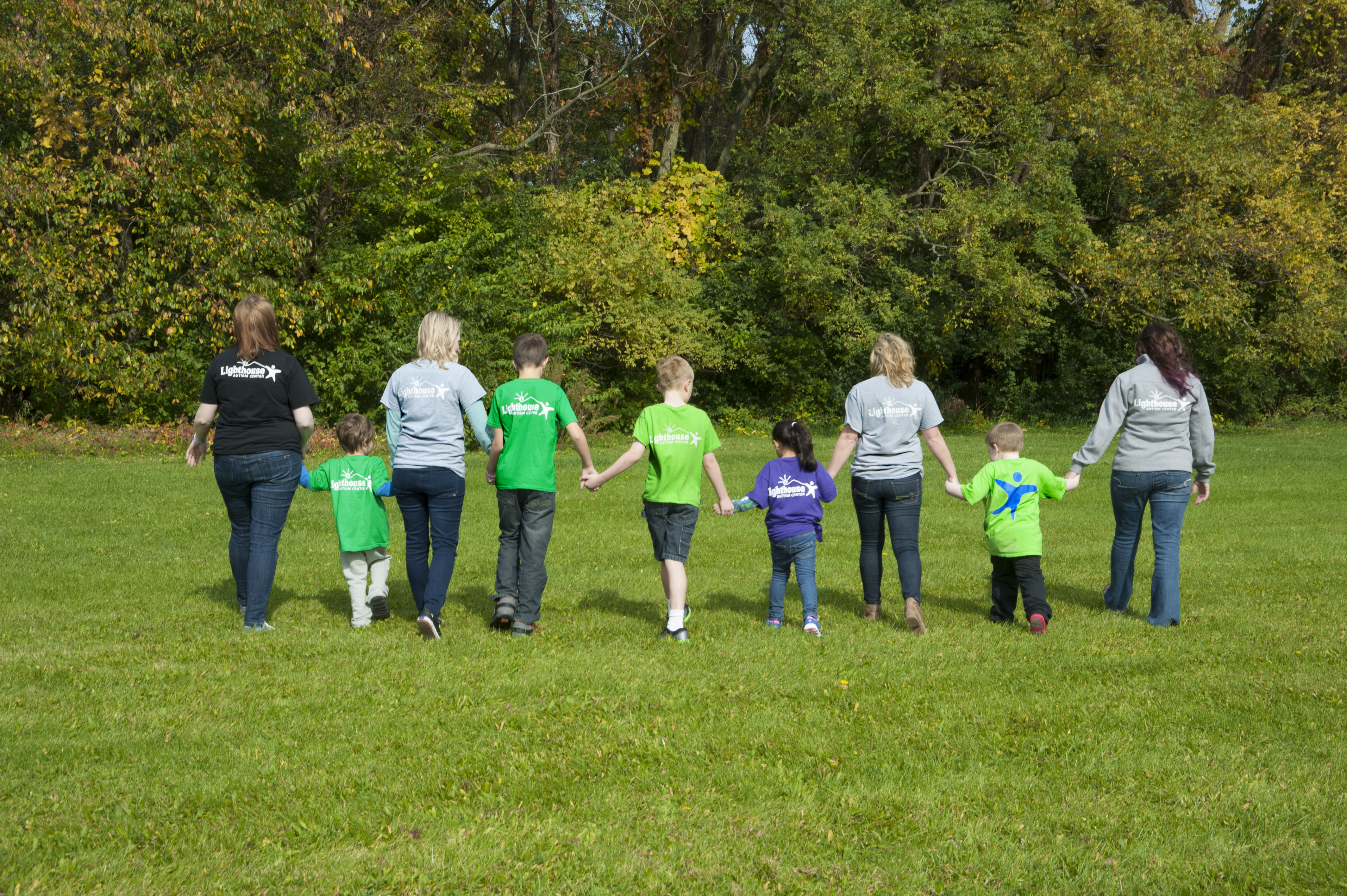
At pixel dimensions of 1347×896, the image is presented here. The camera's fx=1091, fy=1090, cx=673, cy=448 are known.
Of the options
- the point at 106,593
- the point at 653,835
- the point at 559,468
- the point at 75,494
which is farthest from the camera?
the point at 559,468

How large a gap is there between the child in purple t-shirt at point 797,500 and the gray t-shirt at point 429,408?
6.05ft

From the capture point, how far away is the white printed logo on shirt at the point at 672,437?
645cm

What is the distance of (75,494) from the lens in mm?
13711

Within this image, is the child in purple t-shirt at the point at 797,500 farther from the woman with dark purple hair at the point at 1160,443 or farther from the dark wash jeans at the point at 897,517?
the woman with dark purple hair at the point at 1160,443

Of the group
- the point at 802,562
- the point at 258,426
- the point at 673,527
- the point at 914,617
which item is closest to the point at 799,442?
the point at 802,562

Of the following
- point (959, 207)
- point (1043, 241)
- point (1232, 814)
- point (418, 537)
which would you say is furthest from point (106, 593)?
point (1043, 241)

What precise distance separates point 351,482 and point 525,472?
1.31 metres

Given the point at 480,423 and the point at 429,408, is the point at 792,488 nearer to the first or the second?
the point at 480,423

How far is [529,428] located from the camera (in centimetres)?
648

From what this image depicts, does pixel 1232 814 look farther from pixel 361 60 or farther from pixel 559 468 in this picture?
pixel 361 60

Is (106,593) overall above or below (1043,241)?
below

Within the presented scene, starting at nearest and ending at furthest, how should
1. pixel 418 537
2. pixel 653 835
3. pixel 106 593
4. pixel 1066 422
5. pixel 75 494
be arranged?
pixel 653 835 < pixel 418 537 < pixel 106 593 < pixel 75 494 < pixel 1066 422

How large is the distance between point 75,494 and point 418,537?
9.24m

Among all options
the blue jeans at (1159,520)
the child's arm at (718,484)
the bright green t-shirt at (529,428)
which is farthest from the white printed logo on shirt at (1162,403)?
the bright green t-shirt at (529,428)
